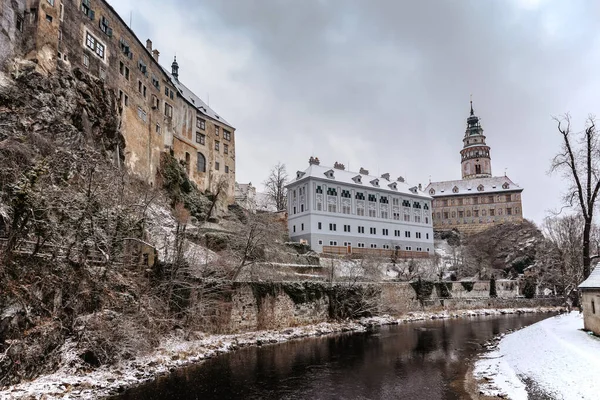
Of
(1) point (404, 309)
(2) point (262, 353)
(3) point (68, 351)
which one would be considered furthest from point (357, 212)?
(3) point (68, 351)

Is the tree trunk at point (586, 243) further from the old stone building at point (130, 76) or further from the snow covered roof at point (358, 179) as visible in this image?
the snow covered roof at point (358, 179)

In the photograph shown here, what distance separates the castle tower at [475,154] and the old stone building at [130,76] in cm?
5627

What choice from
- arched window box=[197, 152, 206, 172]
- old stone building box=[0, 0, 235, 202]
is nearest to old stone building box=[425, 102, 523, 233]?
old stone building box=[0, 0, 235, 202]

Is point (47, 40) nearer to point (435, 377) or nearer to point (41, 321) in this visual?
point (41, 321)

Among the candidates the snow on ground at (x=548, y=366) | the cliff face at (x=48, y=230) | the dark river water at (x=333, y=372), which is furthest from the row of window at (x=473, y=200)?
the cliff face at (x=48, y=230)

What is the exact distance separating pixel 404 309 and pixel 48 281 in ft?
101

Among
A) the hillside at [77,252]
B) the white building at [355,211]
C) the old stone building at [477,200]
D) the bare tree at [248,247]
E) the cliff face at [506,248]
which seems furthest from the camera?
the old stone building at [477,200]

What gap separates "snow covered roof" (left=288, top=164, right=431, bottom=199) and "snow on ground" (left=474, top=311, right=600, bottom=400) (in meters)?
34.3

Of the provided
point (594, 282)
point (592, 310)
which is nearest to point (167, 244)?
point (594, 282)

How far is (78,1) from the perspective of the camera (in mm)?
27719

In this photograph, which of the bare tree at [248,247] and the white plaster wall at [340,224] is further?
the white plaster wall at [340,224]

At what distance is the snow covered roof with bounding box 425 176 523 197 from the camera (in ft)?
252

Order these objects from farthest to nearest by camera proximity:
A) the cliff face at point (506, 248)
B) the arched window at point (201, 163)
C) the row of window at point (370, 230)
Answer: the cliff face at point (506, 248), the row of window at point (370, 230), the arched window at point (201, 163)

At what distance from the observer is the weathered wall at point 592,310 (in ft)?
54.7
